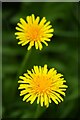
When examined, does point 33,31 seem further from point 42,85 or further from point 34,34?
point 42,85

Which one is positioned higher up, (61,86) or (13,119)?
(61,86)

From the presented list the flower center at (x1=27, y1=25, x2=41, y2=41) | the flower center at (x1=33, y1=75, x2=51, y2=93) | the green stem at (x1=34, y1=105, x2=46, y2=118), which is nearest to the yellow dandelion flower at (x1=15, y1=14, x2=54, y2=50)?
the flower center at (x1=27, y1=25, x2=41, y2=41)

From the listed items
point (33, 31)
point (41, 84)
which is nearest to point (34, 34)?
A: point (33, 31)

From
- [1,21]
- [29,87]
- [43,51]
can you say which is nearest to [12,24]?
[1,21]

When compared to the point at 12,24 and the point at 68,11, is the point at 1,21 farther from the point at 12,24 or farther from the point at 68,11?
the point at 68,11

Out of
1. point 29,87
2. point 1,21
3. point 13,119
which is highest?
point 1,21

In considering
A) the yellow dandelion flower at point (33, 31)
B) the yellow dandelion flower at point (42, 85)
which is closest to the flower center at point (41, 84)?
the yellow dandelion flower at point (42, 85)

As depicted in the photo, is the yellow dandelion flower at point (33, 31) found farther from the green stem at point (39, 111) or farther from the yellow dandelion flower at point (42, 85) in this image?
the green stem at point (39, 111)
